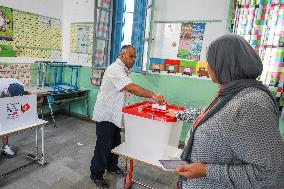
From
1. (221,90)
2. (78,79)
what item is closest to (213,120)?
(221,90)

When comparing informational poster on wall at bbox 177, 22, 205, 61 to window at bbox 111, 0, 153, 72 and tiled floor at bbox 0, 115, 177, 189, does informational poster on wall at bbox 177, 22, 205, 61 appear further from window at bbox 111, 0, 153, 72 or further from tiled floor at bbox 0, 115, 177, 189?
tiled floor at bbox 0, 115, 177, 189

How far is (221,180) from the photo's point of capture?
0.84 m

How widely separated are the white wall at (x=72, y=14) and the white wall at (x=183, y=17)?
1.45 metres

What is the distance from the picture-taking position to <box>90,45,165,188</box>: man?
2.08 meters

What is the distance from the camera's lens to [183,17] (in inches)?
128

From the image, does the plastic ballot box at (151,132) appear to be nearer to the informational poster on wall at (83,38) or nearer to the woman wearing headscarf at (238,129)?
the woman wearing headscarf at (238,129)

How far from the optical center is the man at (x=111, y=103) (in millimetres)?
2076

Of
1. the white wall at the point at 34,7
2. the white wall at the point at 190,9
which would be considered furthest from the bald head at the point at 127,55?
the white wall at the point at 34,7

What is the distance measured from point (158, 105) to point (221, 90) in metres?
0.94

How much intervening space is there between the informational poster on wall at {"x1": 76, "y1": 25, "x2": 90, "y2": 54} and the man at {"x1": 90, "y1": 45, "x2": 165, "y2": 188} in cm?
228

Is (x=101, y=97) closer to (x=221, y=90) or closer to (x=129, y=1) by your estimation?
(x=221, y=90)

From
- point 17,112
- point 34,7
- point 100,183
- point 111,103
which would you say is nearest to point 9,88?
point 17,112

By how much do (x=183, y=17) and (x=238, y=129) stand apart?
278 cm

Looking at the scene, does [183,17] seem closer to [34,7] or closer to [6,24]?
[34,7]
